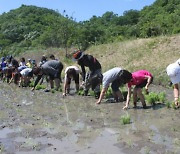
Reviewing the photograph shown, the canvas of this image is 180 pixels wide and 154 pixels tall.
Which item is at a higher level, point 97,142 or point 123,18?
point 123,18

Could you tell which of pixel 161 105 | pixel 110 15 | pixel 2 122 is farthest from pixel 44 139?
pixel 110 15

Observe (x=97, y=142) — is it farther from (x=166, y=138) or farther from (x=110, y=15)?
(x=110, y=15)


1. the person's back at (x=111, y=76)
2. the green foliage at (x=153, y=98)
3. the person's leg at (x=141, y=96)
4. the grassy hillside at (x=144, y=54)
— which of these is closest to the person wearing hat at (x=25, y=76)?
the grassy hillside at (x=144, y=54)

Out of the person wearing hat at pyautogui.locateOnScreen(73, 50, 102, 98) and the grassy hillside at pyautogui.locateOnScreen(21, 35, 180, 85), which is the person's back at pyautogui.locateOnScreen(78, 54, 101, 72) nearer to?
the person wearing hat at pyautogui.locateOnScreen(73, 50, 102, 98)

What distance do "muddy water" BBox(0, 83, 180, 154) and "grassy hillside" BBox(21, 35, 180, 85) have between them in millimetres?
7315

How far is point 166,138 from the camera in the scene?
6547mm

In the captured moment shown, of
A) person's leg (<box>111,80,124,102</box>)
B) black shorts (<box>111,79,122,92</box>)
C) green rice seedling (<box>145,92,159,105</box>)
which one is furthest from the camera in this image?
person's leg (<box>111,80,124,102</box>)

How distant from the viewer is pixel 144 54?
21.8m

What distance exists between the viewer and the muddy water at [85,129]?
20.5 feet

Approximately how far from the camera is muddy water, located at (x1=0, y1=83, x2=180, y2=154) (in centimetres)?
624

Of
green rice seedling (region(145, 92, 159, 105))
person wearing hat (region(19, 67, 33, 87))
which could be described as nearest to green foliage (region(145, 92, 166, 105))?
green rice seedling (region(145, 92, 159, 105))

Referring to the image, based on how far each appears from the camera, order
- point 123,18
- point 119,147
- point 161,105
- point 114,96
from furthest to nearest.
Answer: point 123,18 → point 114,96 → point 161,105 → point 119,147

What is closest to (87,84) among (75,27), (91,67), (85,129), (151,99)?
(91,67)

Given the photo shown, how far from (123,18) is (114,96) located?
212 feet
